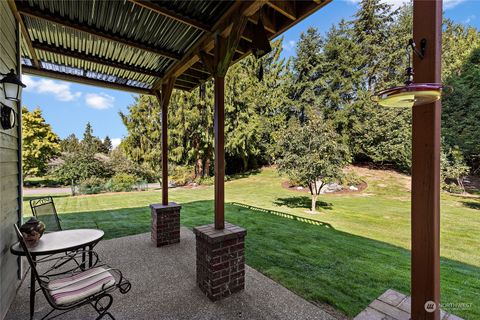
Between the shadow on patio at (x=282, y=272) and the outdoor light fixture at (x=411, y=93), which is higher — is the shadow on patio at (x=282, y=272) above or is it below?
below

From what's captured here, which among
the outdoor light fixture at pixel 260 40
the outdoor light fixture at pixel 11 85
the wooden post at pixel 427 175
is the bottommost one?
the wooden post at pixel 427 175

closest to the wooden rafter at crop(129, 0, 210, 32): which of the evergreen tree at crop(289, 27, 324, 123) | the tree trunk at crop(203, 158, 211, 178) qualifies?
the tree trunk at crop(203, 158, 211, 178)

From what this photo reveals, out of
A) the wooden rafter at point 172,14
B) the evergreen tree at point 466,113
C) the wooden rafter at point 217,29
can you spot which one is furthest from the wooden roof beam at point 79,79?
the evergreen tree at point 466,113

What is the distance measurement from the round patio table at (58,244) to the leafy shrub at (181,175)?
41.8 feet

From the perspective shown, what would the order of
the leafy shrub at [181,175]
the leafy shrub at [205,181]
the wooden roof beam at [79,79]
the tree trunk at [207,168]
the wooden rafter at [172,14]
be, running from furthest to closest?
the tree trunk at [207,168] → the leafy shrub at [205,181] → the leafy shrub at [181,175] → the wooden roof beam at [79,79] → the wooden rafter at [172,14]

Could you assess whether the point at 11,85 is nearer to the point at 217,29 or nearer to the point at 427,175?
the point at 217,29

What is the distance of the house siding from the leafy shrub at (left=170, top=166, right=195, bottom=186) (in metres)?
12.6

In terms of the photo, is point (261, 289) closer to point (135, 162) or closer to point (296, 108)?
point (135, 162)

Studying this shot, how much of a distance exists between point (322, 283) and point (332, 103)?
18.2 meters

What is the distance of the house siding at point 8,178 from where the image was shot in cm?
222

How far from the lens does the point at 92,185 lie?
484 inches

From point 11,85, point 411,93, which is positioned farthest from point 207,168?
point 411,93

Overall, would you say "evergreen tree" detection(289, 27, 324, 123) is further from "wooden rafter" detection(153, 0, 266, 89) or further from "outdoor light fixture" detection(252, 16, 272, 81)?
"outdoor light fixture" detection(252, 16, 272, 81)

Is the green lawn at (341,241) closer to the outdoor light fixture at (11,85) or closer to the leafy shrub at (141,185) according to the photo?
the outdoor light fixture at (11,85)
